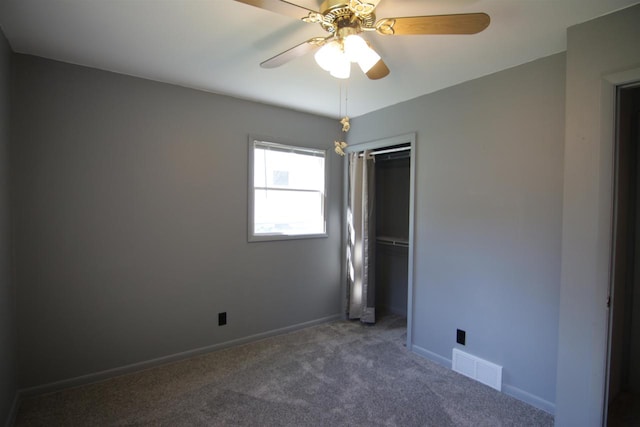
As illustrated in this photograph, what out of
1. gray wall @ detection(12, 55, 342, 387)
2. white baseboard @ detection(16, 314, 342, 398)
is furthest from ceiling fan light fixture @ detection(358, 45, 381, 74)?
white baseboard @ detection(16, 314, 342, 398)

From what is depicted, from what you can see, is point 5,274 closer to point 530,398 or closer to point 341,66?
point 341,66

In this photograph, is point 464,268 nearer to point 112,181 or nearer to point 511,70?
point 511,70

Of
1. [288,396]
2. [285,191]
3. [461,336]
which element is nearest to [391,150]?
[285,191]

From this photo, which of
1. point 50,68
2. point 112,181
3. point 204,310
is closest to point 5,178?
point 112,181

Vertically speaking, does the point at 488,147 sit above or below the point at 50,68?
below

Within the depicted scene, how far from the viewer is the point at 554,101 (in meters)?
2.21

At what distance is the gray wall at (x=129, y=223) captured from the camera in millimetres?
2335

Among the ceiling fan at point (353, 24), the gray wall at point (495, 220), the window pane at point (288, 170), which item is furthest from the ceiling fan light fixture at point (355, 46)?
the window pane at point (288, 170)

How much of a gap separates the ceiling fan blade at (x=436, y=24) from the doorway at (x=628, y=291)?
1341 mm

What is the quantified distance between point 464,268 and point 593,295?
989 millimetres

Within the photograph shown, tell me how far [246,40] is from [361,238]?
2.48m

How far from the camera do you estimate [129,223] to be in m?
2.67

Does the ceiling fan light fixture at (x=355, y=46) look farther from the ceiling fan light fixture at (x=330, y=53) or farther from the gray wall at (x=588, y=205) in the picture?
the gray wall at (x=588, y=205)

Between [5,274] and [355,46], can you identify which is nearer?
[355,46]
